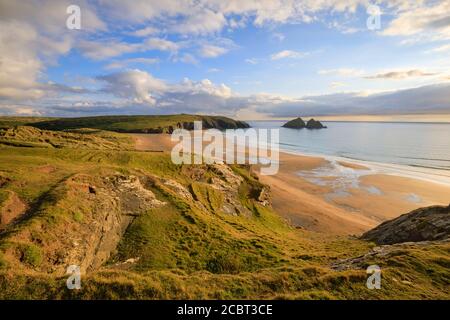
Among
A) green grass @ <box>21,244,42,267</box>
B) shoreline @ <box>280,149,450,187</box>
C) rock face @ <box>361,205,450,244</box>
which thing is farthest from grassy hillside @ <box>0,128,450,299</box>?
shoreline @ <box>280,149,450,187</box>

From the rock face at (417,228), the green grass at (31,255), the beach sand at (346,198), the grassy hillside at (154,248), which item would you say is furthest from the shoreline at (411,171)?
the green grass at (31,255)

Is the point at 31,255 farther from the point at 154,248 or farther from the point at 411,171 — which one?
the point at 411,171

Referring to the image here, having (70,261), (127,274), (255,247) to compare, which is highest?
(127,274)

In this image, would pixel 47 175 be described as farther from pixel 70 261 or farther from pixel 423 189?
pixel 423 189

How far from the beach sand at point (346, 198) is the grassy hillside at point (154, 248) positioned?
995 centimetres

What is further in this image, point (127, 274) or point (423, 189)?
point (423, 189)

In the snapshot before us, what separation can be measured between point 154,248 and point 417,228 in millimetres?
25206

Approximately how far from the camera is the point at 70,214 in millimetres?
20453

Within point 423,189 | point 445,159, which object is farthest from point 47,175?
point 445,159

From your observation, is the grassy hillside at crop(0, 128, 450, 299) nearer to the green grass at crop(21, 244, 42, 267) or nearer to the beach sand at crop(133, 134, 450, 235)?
the green grass at crop(21, 244, 42, 267)

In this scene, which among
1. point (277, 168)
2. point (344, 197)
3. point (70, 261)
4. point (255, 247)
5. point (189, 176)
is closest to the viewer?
point (70, 261)

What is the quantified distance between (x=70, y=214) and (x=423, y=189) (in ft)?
240
